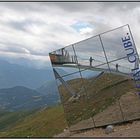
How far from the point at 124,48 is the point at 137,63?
1.00 metres

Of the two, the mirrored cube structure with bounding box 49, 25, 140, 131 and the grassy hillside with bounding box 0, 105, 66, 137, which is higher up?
the mirrored cube structure with bounding box 49, 25, 140, 131

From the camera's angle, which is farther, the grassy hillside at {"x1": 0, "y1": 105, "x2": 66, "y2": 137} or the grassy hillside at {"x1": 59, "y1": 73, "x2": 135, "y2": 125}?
the grassy hillside at {"x1": 0, "y1": 105, "x2": 66, "y2": 137}

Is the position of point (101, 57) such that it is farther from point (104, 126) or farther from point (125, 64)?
point (104, 126)

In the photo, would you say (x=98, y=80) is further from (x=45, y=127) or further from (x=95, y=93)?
(x=45, y=127)

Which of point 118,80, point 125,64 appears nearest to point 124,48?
point 125,64

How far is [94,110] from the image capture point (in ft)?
56.9

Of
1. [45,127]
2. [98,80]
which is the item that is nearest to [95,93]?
[98,80]

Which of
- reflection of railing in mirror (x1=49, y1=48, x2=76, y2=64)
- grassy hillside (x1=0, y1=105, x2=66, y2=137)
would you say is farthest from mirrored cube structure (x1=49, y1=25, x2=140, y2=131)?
grassy hillside (x1=0, y1=105, x2=66, y2=137)

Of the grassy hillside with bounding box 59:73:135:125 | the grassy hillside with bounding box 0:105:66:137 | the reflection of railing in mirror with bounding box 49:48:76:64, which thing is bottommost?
the grassy hillside with bounding box 0:105:66:137

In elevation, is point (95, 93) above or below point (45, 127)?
above

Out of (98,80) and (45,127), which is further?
(45,127)

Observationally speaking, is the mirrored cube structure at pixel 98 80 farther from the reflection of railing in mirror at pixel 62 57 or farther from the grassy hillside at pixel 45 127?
the grassy hillside at pixel 45 127

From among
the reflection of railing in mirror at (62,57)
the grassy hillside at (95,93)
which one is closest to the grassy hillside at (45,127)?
the grassy hillside at (95,93)

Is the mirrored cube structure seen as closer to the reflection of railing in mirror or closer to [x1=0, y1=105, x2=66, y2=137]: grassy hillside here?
the reflection of railing in mirror
